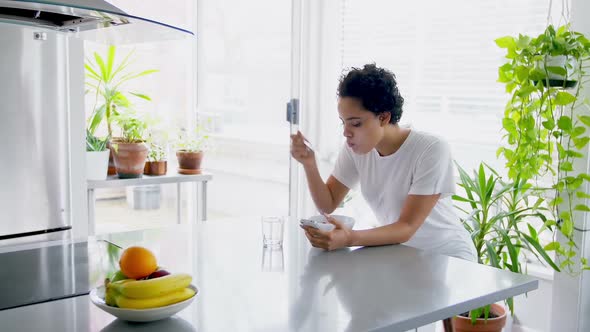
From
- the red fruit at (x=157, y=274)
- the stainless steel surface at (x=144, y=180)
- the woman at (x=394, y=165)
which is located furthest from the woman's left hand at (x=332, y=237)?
the stainless steel surface at (x=144, y=180)

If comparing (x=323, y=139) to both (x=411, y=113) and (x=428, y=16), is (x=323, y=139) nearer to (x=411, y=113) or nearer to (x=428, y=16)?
(x=411, y=113)

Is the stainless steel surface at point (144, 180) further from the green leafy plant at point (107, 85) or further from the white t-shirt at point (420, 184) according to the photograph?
the white t-shirt at point (420, 184)

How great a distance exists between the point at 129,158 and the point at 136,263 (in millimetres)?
2097

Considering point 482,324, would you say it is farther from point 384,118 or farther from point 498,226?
point 384,118

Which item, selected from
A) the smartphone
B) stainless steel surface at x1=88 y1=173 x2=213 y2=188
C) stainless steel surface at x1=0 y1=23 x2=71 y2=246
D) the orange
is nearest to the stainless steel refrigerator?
stainless steel surface at x1=0 y1=23 x2=71 y2=246

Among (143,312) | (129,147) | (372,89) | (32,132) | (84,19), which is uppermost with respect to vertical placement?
(84,19)

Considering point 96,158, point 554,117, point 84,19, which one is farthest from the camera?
point 96,158

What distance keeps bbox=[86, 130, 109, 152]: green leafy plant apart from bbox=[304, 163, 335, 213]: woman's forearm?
1.28m

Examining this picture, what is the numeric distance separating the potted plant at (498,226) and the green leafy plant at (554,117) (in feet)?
0.40

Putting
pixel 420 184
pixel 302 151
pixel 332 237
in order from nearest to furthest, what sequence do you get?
pixel 332 237, pixel 420 184, pixel 302 151

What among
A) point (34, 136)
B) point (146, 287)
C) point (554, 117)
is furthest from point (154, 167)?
point (146, 287)

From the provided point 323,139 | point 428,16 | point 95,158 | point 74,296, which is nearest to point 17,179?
point 95,158

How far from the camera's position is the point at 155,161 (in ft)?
11.8

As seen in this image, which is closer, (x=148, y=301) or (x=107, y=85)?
(x=148, y=301)
